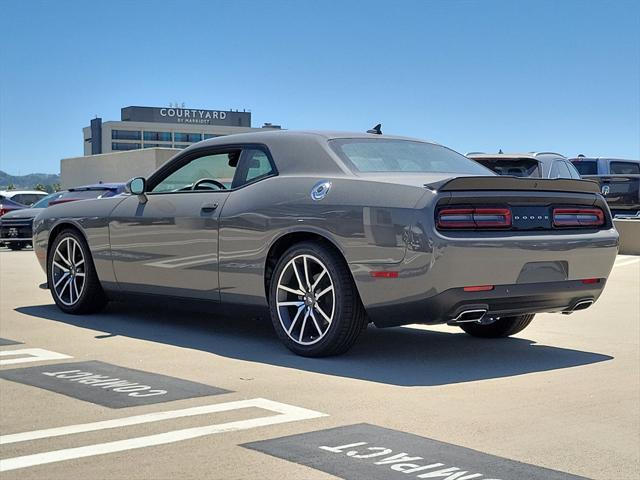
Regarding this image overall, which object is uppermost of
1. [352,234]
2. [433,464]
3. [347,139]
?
[347,139]

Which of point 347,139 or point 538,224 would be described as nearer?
point 538,224

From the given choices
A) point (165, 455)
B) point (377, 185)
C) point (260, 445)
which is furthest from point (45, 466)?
point (377, 185)

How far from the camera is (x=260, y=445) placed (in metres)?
4.33

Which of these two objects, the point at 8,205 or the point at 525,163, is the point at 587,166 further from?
the point at 8,205

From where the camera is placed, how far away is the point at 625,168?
22359 millimetres

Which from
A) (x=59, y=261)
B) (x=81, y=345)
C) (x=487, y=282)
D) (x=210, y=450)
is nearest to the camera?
(x=210, y=450)

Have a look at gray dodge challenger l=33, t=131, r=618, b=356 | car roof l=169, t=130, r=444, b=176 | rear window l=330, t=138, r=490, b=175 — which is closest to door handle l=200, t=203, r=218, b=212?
gray dodge challenger l=33, t=131, r=618, b=356

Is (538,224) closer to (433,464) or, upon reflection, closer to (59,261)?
(433,464)

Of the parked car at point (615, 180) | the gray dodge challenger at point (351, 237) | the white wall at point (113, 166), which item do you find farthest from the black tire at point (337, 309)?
the white wall at point (113, 166)

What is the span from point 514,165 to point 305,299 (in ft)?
27.6

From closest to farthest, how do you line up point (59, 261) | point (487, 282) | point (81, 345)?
point (487, 282)
point (81, 345)
point (59, 261)

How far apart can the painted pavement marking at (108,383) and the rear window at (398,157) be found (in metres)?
1.95

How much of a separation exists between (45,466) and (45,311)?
521 cm

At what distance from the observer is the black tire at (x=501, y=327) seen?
7.51 m
